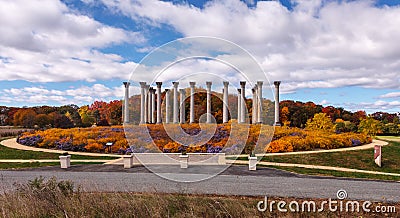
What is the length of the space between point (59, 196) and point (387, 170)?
47.6ft

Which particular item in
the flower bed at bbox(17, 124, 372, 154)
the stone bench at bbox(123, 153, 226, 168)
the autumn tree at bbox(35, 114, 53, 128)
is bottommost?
the stone bench at bbox(123, 153, 226, 168)

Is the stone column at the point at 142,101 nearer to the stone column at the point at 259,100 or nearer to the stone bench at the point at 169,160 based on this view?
the stone column at the point at 259,100

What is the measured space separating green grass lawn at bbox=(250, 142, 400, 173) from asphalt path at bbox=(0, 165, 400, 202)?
323 cm

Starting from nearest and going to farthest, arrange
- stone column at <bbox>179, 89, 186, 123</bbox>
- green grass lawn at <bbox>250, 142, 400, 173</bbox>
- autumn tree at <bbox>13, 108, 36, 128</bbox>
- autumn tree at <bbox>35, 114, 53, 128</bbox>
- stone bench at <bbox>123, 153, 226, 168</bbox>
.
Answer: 1. green grass lawn at <bbox>250, 142, 400, 173</bbox>
2. stone bench at <bbox>123, 153, 226, 168</bbox>
3. stone column at <bbox>179, 89, 186, 123</bbox>
4. autumn tree at <bbox>35, 114, 53, 128</bbox>
5. autumn tree at <bbox>13, 108, 36, 128</bbox>

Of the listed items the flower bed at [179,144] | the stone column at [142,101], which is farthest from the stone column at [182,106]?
the flower bed at [179,144]

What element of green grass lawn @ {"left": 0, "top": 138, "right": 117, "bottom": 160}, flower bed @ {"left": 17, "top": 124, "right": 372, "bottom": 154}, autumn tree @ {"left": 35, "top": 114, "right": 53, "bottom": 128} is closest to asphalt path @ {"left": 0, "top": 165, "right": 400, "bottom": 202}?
green grass lawn @ {"left": 0, "top": 138, "right": 117, "bottom": 160}

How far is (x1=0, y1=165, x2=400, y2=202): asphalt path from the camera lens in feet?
→ 34.3

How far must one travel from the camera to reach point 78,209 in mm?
7387

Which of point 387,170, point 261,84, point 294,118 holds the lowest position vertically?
point 387,170

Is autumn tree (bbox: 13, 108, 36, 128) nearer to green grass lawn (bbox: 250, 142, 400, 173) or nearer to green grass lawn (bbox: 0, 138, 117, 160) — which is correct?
green grass lawn (bbox: 0, 138, 117, 160)

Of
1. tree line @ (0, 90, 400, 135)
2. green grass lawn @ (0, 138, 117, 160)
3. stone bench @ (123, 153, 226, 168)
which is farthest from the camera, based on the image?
tree line @ (0, 90, 400, 135)

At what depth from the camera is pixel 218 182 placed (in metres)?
12.1

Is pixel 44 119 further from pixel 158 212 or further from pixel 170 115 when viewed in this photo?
pixel 158 212

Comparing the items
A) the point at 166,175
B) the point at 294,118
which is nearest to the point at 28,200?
the point at 166,175
